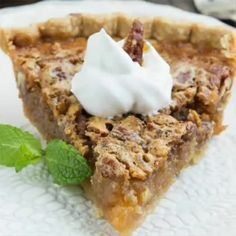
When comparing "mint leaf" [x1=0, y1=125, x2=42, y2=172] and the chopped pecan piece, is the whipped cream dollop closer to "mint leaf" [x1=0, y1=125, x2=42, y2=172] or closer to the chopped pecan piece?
the chopped pecan piece

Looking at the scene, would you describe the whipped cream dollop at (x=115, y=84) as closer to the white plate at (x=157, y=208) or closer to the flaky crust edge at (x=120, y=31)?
the white plate at (x=157, y=208)

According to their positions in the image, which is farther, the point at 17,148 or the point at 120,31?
the point at 120,31

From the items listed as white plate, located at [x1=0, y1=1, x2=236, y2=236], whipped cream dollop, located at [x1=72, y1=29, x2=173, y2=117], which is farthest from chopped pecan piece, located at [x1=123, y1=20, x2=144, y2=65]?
white plate, located at [x1=0, y1=1, x2=236, y2=236]

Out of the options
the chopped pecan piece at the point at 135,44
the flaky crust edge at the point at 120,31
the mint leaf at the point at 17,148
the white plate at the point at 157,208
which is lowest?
the white plate at the point at 157,208

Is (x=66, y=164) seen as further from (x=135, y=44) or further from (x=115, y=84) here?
(x=135, y=44)

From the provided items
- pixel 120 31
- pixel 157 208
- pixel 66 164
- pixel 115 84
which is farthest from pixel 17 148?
pixel 120 31

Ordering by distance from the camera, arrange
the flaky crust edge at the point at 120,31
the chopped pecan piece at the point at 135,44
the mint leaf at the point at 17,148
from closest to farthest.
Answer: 1. the mint leaf at the point at 17,148
2. the chopped pecan piece at the point at 135,44
3. the flaky crust edge at the point at 120,31

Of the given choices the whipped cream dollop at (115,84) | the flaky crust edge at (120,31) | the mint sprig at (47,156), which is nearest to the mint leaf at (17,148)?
the mint sprig at (47,156)
